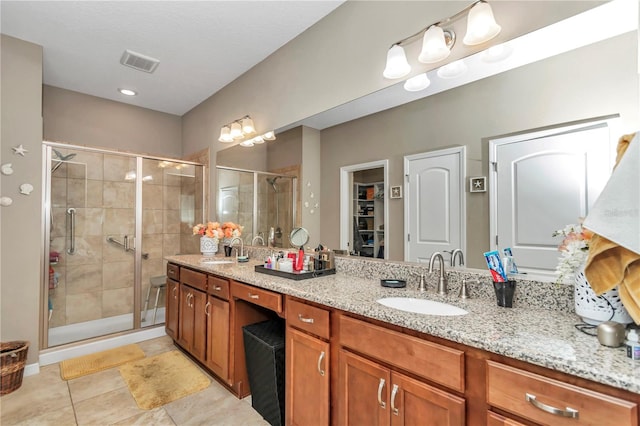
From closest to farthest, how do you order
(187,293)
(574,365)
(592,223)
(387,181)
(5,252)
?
1. (574,365)
2. (592,223)
3. (387,181)
4. (5,252)
5. (187,293)

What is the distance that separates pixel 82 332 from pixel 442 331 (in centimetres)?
371

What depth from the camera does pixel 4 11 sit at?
2178 millimetres

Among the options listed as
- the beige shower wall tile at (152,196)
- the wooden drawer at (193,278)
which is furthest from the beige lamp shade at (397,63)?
the beige shower wall tile at (152,196)

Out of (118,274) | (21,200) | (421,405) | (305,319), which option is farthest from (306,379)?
(118,274)

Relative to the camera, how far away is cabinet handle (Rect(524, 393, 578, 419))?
2.55 ft

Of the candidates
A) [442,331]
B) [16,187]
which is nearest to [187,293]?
[16,187]

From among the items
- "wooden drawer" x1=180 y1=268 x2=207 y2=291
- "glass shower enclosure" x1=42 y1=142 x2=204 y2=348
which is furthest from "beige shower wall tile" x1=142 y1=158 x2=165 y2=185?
"wooden drawer" x1=180 y1=268 x2=207 y2=291

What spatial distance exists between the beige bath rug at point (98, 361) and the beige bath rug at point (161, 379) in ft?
0.49

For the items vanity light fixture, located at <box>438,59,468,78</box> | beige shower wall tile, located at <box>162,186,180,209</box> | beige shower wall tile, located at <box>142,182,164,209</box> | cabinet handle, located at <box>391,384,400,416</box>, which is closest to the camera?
cabinet handle, located at <box>391,384,400,416</box>

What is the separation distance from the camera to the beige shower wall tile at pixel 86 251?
130 inches

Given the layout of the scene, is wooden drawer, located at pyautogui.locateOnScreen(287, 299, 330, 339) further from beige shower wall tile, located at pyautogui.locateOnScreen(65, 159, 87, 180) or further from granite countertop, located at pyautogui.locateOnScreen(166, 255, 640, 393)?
beige shower wall tile, located at pyautogui.locateOnScreen(65, 159, 87, 180)

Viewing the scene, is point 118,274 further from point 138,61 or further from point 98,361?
point 138,61

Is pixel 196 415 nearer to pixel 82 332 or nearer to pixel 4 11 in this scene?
pixel 82 332

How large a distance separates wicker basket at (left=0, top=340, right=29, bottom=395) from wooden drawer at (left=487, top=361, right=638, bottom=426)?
3070 millimetres
